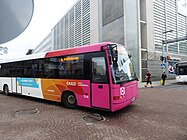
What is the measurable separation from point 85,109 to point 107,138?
3017 millimetres

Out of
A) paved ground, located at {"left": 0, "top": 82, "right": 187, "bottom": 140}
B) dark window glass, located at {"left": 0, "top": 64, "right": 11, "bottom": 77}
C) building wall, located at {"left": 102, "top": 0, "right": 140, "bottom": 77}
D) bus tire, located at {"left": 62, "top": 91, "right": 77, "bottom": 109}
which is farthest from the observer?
building wall, located at {"left": 102, "top": 0, "right": 140, "bottom": 77}

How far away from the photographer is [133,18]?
23609 mm

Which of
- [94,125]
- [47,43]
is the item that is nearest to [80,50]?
[94,125]

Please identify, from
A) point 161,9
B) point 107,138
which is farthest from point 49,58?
point 161,9

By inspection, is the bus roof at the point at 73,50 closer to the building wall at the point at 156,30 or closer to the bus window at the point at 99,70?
the bus window at the point at 99,70

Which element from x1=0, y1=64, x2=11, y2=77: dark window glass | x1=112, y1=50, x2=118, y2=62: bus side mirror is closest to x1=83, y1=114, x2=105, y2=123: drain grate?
x1=112, y1=50, x2=118, y2=62: bus side mirror

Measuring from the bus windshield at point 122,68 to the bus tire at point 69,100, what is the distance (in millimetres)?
2298

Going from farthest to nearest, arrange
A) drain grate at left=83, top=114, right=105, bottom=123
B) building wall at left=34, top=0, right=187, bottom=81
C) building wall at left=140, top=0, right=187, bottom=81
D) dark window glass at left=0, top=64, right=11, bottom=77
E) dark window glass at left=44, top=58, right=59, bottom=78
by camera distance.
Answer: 1. building wall at left=140, top=0, right=187, bottom=81
2. building wall at left=34, top=0, right=187, bottom=81
3. dark window glass at left=0, top=64, right=11, bottom=77
4. dark window glass at left=44, top=58, right=59, bottom=78
5. drain grate at left=83, top=114, right=105, bottom=123

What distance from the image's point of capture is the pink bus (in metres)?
5.70

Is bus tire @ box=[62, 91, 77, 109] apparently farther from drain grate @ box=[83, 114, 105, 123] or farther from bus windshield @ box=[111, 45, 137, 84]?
bus windshield @ box=[111, 45, 137, 84]

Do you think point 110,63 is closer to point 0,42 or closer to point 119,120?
point 119,120

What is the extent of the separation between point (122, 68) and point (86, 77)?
149 centimetres

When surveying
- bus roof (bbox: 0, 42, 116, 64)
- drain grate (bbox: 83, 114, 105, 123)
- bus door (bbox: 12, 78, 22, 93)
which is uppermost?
bus roof (bbox: 0, 42, 116, 64)

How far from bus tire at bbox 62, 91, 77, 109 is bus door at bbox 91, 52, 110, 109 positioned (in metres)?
1.16
